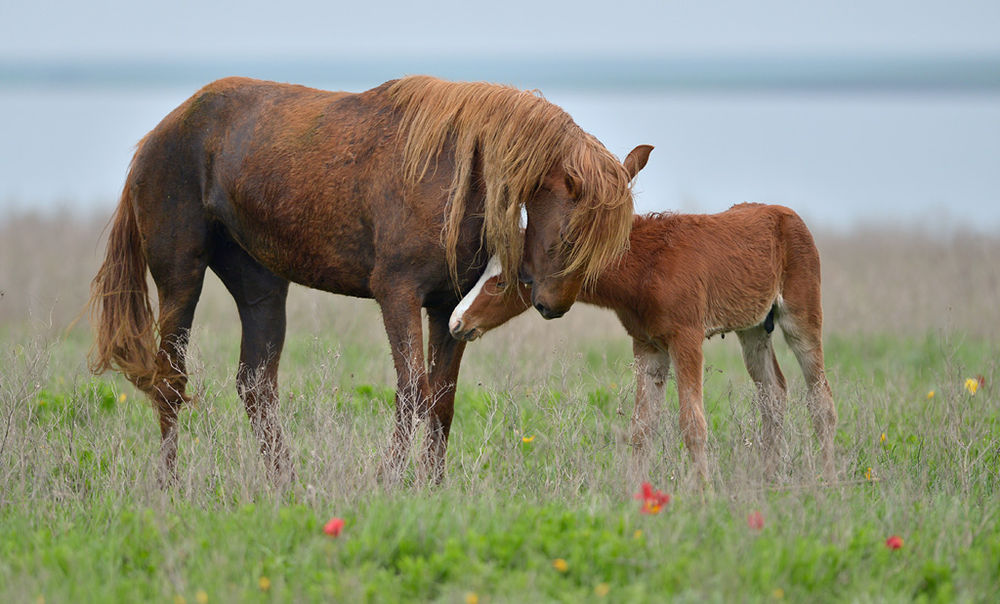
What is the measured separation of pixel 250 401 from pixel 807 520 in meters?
3.34

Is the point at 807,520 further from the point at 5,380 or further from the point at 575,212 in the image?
the point at 5,380

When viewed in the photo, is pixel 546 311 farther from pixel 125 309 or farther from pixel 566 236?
pixel 125 309

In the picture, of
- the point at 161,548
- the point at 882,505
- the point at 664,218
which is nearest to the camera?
the point at 161,548

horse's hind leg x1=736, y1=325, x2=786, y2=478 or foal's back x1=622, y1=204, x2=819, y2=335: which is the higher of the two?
→ foal's back x1=622, y1=204, x2=819, y2=335

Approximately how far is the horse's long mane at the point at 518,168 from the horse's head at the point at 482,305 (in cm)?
11

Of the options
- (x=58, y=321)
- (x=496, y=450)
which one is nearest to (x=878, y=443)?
(x=496, y=450)

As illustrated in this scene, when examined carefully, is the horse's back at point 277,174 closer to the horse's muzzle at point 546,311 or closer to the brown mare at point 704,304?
the brown mare at point 704,304

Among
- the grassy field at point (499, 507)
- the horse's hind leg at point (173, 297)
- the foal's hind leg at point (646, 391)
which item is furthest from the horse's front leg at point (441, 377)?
the horse's hind leg at point (173, 297)

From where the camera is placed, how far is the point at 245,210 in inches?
203

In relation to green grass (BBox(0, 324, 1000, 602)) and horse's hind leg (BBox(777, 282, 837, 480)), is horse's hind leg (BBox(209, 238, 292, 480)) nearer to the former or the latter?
green grass (BBox(0, 324, 1000, 602))

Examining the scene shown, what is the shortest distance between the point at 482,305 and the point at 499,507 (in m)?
1.02

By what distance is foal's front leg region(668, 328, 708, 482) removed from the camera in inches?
193

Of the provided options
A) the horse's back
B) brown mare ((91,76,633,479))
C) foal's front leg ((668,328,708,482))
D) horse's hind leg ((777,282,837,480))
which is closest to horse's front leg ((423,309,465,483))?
brown mare ((91,76,633,479))

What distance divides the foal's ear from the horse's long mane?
12 cm
